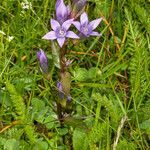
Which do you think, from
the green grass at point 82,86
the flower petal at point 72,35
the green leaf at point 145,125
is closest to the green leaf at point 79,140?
the green grass at point 82,86

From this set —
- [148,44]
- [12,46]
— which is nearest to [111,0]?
[148,44]

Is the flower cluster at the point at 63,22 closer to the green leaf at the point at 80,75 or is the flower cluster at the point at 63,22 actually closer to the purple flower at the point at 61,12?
the purple flower at the point at 61,12

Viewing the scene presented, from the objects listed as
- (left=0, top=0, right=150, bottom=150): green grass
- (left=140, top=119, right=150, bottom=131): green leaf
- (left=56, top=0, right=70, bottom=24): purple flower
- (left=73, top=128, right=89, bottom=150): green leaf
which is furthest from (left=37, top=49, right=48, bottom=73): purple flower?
(left=140, top=119, right=150, bottom=131): green leaf

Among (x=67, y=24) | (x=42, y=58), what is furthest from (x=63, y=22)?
(x=42, y=58)

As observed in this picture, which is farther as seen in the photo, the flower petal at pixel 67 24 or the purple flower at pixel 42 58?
the purple flower at pixel 42 58

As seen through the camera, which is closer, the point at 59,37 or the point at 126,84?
the point at 59,37

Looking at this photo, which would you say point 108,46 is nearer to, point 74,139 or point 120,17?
point 120,17

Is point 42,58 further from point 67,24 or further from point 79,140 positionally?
point 79,140

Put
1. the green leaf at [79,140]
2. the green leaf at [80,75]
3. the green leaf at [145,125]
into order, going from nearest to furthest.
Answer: the green leaf at [79,140], the green leaf at [145,125], the green leaf at [80,75]
